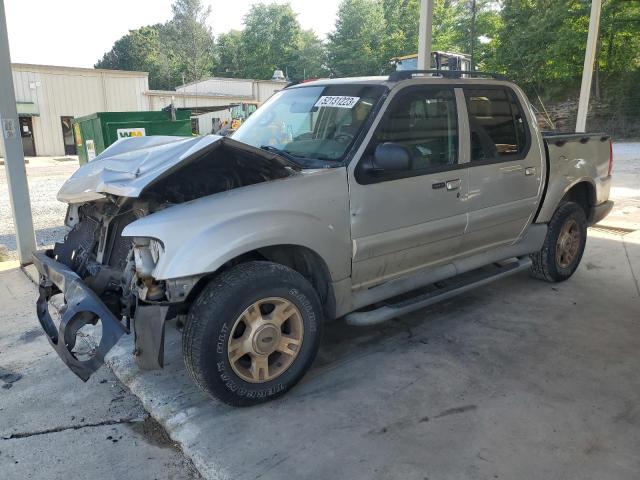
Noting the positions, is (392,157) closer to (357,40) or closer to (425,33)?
(425,33)

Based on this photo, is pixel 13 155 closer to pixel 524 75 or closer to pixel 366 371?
pixel 366 371

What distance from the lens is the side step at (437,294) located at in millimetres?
3479

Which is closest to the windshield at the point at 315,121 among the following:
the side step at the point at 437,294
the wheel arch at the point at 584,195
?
the side step at the point at 437,294

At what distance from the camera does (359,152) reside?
3314mm

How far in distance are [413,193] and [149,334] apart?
6.36 ft

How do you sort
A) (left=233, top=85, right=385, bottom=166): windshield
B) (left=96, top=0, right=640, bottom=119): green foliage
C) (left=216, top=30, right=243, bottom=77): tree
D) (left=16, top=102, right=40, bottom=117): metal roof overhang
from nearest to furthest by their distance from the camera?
(left=233, top=85, right=385, bottom=166): windshield < (left=16, top=102, right=40, bottom=117): metal roof overhang < (left=96, top=0, right=640, bottom=119): green foliage < (left=216, top=30, right=243, bottom=77): tree

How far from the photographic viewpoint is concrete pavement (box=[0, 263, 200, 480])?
261cm

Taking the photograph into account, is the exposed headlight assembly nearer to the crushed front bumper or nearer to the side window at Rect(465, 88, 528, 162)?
the crushed front bumper

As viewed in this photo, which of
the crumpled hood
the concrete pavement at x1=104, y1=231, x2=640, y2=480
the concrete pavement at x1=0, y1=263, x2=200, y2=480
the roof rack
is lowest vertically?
the concrete pavement at x1=0, y1=263, x2=200, y2=480

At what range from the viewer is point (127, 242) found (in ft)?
11.0

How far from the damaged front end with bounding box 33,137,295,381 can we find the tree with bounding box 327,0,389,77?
1859 inches

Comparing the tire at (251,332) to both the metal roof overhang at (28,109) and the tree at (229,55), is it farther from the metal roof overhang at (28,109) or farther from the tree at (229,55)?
the tree at (229,55)

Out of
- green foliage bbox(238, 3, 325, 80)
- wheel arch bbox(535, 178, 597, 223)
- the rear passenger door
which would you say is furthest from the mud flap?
green foliage bbox(238, 3, 325, 80)

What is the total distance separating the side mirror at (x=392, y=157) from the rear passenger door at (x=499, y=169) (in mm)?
982
